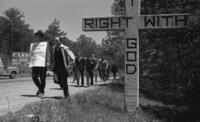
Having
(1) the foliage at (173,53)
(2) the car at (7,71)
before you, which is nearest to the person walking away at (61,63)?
(1) the foliage at (173,53)

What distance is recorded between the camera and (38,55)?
449 inches

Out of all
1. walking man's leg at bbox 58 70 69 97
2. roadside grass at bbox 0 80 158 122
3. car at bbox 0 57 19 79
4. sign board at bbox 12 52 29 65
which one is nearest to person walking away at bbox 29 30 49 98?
walking man's leg at bbox 58 70 69 97

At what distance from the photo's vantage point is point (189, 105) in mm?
18062

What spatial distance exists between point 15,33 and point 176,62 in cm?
9545

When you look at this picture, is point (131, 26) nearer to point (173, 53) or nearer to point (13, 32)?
point (173, 53)

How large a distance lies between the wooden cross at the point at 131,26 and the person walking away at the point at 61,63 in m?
1.68

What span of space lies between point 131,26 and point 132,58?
2.44ft

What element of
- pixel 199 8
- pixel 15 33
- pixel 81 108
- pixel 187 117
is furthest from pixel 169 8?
pixel 15 33

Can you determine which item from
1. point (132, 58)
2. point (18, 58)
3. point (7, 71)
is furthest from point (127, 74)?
point (18, 58)

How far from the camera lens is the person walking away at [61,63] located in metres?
10.8

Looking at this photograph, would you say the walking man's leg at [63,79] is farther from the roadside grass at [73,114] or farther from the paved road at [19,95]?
the paved road at [19,95]

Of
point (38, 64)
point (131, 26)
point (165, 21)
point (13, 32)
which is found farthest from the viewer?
point (13, 32)

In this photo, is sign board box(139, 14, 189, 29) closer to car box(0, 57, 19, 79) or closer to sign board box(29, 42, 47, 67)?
sign board box(29, 42, 47, 67)

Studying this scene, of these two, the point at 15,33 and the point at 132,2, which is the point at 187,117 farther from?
the point at 15,33
